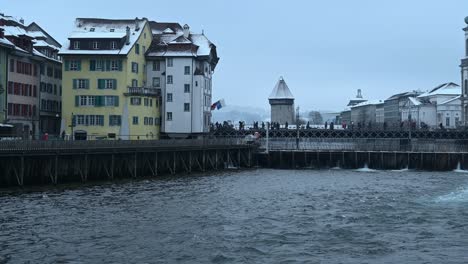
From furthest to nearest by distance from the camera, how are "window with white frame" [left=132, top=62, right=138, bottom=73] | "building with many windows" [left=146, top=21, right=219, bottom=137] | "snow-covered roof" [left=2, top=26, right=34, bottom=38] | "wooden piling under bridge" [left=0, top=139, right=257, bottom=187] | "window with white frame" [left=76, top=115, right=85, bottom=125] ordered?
"building with many windows" [left=146, top=21, right=219, bottom=137] < "window with white frame" [left=132, top=62, right=138, bottom=73] < "window with white frame" [left=76, top=115, right=85, bottom=125] < "snow-covered roof" [left=2, top=26, right=34, bottom=38] < "wooden piling under bridge" [left=0, top=139, right=257, bottom=187]

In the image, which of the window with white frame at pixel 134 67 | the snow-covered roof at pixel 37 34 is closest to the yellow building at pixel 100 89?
the window with white frame at pixel 134 67

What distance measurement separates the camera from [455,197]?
160 feet

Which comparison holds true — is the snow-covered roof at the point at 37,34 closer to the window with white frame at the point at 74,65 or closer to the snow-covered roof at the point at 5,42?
the window with white frame at the point at 74,65

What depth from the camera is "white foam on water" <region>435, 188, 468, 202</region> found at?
4651 cm

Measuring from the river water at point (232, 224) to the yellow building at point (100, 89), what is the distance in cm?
3197

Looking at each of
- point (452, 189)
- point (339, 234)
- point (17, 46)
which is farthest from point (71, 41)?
point (339, 234)

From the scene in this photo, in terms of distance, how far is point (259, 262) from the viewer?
26703mm

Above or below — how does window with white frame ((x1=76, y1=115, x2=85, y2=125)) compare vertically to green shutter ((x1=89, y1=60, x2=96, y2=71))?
below

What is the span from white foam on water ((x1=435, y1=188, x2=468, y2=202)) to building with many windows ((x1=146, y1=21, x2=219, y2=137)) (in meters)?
47.4

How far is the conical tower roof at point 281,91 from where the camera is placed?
7515 inches

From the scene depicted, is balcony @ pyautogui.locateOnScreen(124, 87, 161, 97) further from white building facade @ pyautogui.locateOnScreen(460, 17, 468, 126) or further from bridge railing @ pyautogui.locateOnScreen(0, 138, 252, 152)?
white building facade @ pyautogui.locateOnScreen(460, 17, 468, 126)

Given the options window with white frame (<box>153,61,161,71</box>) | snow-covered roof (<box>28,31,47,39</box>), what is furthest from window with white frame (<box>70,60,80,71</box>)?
window with white frame (<box>153,61,161,71</box>)

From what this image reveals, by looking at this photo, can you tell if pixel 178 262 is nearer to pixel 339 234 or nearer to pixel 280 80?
pixel 339 234

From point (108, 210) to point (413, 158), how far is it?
5756 centimetres
